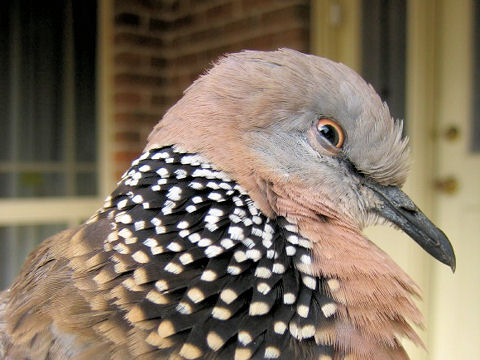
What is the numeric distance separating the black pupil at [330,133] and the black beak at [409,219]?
5.6 inches

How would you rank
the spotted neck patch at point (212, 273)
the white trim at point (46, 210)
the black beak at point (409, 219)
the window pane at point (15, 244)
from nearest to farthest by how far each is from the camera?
the spotted neck patch at point (212, 273) → the black beak at point (409, 219) → the white trim at point (46, 210) → the window pane at point (15, 244)

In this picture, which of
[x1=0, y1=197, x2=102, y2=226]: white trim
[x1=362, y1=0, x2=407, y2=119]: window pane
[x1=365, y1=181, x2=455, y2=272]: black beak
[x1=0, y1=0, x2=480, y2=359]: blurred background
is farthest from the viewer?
[x1=0, y1=197, x2=102, y2=226]: white trim

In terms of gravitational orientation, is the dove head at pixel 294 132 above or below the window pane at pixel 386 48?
below

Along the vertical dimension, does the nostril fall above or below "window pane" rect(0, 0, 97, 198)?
below

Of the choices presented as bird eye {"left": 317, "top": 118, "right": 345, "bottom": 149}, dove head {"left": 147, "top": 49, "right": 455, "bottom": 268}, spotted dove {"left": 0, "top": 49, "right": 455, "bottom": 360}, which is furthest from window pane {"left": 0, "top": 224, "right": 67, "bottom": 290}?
bird eye {"left": 317, "top": 118, "right": 345, "bottom": 149}

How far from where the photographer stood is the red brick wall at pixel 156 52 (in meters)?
3.63

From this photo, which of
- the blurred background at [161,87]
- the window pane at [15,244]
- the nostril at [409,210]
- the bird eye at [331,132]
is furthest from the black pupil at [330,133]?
the window pane at [15,244]

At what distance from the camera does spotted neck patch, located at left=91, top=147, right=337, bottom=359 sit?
0.88 metres

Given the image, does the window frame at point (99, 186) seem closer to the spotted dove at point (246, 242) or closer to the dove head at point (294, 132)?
the spotted dove at point (246, 242)

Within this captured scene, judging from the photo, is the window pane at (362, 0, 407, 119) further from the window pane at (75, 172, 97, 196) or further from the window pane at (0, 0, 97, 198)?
the window pane at (75, 172, 97, 196)

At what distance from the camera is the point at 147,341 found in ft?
2.81

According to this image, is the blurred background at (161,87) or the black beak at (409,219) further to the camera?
the blurred background at (161,87)

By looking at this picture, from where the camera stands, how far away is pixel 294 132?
3.73ft

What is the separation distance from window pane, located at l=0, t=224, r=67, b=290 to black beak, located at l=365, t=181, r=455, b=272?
3.33 meters
